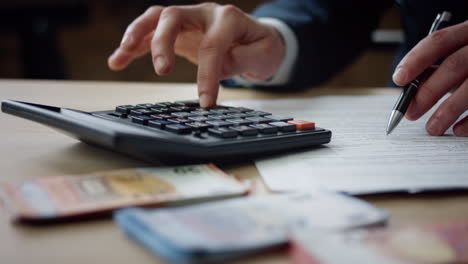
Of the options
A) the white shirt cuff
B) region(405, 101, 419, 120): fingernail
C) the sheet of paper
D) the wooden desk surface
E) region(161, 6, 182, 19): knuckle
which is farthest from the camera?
the white shirt cuff

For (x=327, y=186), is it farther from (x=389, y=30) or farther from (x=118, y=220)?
(x=389, y=30)

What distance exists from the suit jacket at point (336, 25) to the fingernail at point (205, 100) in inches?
12.0

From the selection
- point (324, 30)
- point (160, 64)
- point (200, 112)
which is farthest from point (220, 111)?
point (324, 30)

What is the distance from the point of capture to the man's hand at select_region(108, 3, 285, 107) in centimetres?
60

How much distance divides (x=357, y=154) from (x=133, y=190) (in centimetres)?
20

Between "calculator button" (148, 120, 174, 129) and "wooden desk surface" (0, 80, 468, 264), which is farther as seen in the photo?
"calculator button" (148, 120, 174, 129)

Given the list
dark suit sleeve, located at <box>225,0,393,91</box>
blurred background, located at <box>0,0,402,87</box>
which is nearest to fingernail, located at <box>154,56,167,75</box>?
dark suit sleeve, located at <box>225,0,393,91</box>

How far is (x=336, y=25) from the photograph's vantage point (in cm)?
94

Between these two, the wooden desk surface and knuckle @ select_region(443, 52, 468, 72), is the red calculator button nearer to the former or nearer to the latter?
the wooden desk surface

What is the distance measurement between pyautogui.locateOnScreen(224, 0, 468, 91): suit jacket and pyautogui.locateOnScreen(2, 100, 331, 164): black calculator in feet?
1.36

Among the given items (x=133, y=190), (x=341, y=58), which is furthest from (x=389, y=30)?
(x=133, y=190)

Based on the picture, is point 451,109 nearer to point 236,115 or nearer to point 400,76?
point 400,76

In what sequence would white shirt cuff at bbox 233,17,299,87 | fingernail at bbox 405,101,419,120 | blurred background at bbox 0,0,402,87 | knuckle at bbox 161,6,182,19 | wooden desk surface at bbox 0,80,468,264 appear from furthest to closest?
blurred background at bbox 0,0,402,87 < white shirt cuff at bbox 233,17,299,87 < knuckle at bbox 161,6,182,19 < fingernail at bbox 405,101,419,120 < wooden desk surface at bbox 0,80,468,264

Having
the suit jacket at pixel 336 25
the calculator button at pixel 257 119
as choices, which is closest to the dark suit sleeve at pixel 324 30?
the suit jacket at pixel 336 25
